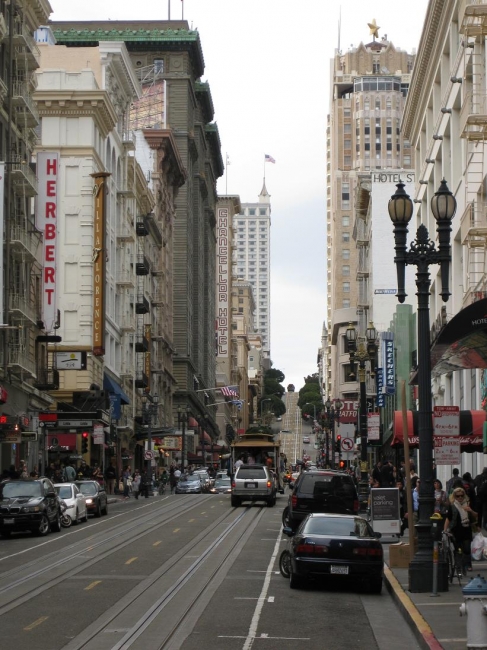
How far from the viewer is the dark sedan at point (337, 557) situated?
2122cm

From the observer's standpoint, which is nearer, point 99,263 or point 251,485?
point 251,485

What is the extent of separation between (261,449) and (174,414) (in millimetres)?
49490

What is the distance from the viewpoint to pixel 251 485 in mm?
51094

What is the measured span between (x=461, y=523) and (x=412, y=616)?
5.64 m

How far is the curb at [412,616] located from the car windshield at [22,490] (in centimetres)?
1498

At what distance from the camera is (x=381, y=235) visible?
99625 mm

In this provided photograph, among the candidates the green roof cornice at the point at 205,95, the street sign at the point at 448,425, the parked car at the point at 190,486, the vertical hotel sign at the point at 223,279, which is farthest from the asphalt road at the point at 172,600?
the vertical hotel sign at the point at 223,279

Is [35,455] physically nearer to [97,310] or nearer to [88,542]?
[97,310]

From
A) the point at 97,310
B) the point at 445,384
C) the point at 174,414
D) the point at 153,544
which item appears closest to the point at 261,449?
the point at 97,310

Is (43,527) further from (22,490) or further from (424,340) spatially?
(424,340)

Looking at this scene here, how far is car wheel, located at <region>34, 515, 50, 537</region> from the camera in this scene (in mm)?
34688

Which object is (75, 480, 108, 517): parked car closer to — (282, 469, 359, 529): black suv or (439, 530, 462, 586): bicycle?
(282, 469, 359, 529): black suv

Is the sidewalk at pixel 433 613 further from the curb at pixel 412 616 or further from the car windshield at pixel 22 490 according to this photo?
the car windshield at pixel 22 490

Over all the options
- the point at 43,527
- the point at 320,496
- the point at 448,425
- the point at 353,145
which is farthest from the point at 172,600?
the point at 353,145
